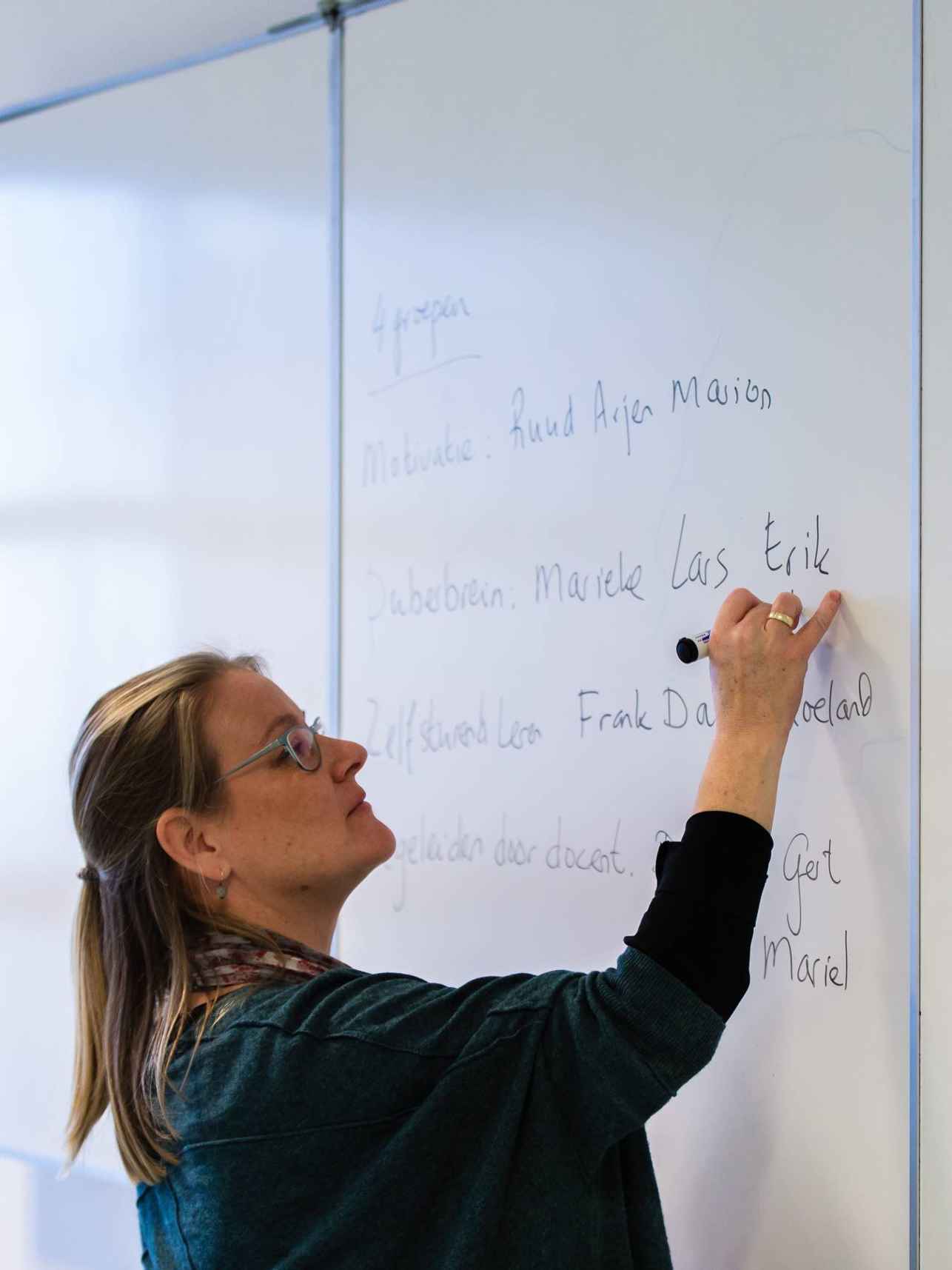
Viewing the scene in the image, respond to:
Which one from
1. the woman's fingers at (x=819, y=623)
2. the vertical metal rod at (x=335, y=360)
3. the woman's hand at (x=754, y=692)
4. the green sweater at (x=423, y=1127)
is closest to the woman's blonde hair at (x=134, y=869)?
the green sweater at (x=423, y=1127)

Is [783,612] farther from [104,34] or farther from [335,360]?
[104,34]

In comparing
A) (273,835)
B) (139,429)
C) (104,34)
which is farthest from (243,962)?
(104,34)

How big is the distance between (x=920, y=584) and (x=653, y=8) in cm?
70

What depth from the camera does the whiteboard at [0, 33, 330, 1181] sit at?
5.71ft

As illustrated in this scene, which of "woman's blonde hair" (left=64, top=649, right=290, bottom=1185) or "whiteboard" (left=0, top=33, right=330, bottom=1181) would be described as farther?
"whiteboard" (left=0, top=33, right=330, bottom=1181)

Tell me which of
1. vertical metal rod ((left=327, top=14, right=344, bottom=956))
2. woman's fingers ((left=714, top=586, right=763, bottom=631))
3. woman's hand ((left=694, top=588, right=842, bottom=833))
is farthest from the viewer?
vertical metal rod ((left=327, top=14, right=344, bottom=956))

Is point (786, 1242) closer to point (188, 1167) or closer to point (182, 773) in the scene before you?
point (188, 1167)

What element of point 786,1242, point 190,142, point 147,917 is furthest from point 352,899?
point 190,142

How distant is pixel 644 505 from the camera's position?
144 centimetres

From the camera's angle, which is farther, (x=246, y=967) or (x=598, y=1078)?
(x=246, y=967)

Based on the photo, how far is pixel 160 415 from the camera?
73.4 inches

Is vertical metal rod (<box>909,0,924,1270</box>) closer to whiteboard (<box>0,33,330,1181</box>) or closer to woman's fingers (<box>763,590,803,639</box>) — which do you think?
woman's fingers (<box>763,590,803,639</box>)

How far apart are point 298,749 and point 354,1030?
0.32m

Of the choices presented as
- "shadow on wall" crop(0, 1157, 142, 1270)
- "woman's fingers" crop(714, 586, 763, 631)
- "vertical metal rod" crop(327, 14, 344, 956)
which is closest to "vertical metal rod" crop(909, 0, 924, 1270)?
"woman's fingers" crop(714, 586, 763, 631)
